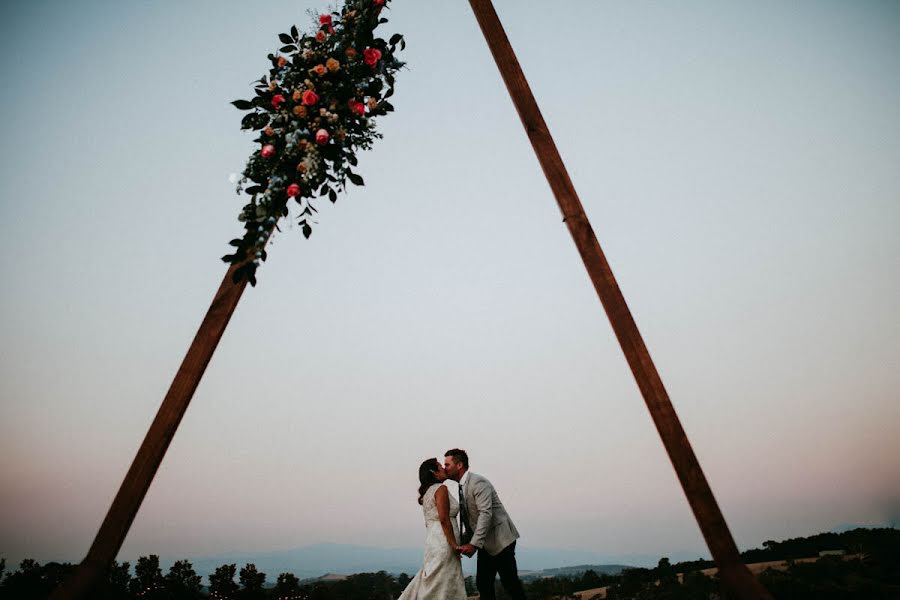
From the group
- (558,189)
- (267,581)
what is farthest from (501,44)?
(267,581)

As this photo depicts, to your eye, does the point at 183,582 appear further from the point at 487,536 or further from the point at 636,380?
the point at 636,380

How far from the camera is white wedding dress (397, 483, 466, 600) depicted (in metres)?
4.15

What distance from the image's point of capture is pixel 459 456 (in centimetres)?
473

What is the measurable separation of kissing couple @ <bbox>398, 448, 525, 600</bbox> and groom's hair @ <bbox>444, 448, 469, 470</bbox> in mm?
113

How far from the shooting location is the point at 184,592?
187 inches

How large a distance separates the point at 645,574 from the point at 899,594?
2528mm

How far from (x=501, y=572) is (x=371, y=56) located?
4.44 meters

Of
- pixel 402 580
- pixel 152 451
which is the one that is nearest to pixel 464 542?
pixel 402 580

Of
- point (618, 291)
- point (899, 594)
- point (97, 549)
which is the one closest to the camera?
point (97, 549)

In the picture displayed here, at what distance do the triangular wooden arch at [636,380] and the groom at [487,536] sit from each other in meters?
2.66

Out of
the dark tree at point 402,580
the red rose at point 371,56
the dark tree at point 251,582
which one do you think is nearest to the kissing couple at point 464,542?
the dark tree at point 402,580

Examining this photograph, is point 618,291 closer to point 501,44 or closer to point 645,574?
point 501,44

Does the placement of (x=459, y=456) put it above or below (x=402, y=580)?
above

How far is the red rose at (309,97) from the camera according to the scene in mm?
2654
